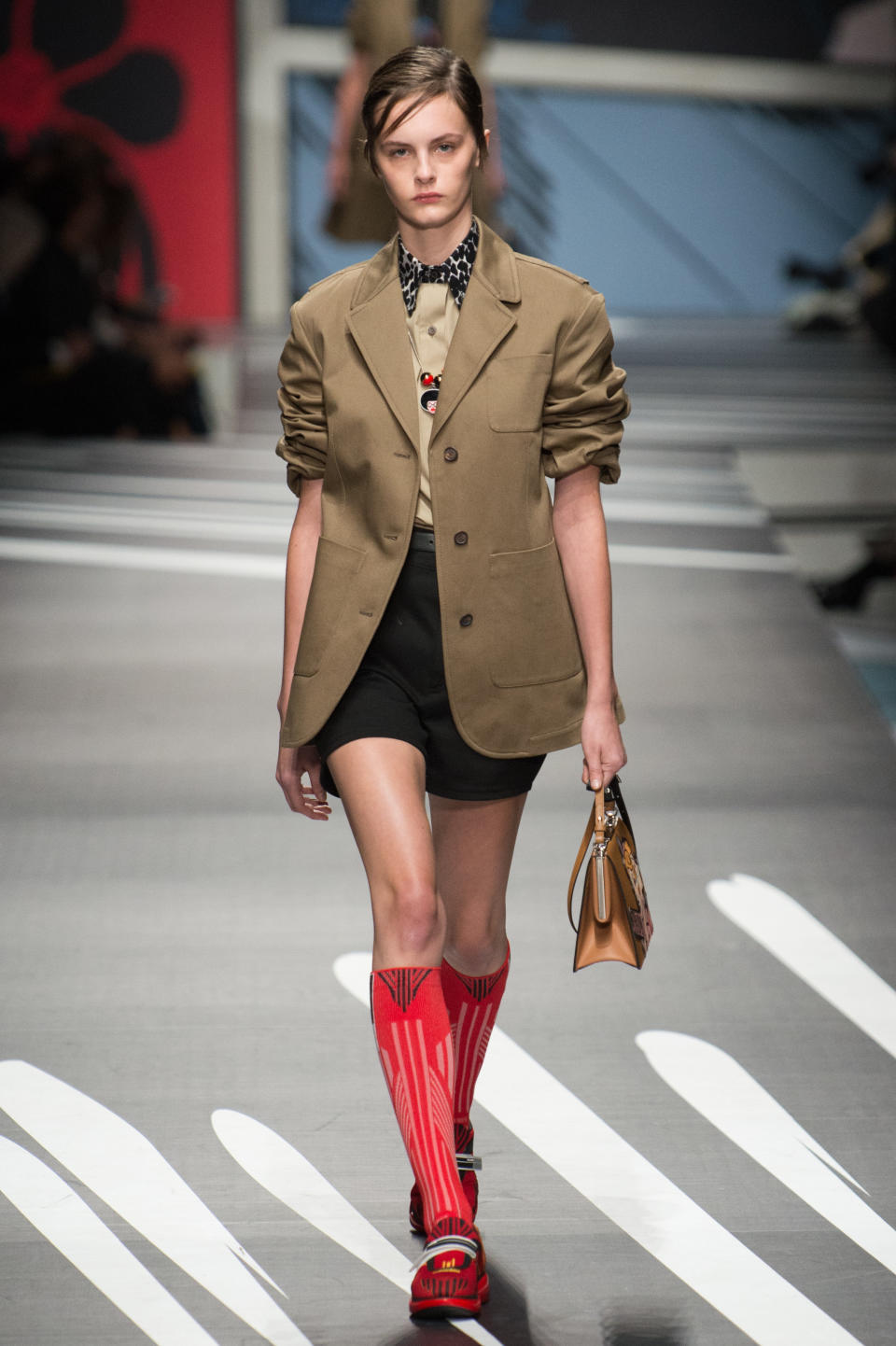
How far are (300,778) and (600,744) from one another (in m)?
0.32

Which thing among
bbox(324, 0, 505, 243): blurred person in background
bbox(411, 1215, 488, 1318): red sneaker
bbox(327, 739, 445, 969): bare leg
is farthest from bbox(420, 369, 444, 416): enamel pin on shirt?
bbox(324, 0, 505, 243): blurred person in background

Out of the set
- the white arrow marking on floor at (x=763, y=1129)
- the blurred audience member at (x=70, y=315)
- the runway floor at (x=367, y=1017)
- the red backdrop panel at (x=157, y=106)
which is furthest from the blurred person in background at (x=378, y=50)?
the red backdrop panel at (x=157, y=106)

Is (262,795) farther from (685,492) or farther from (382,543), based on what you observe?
(685,492)

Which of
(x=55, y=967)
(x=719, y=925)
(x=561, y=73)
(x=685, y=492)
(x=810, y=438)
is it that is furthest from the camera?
(x=561, y=73)

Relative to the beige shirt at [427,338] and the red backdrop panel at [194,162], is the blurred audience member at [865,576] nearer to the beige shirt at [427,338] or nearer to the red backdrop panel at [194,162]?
the beige shirt at [427,338]

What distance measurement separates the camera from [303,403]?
178 centimetres

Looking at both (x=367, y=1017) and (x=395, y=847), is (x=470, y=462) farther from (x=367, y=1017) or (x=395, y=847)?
(x=367, y=1017)

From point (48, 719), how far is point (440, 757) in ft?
6.56

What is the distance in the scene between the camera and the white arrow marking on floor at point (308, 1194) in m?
1.84

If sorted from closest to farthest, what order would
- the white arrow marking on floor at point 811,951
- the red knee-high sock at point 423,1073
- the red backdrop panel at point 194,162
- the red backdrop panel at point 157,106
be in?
the red knee-high sock at point 423,1073 → the white arrow marking on floor at point 811,951 → the red backdrop panel at point 157,106 → the red backdrop panel at point 194,162

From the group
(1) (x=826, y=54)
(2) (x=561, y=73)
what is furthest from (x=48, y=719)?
(1) (x=826, y=54)

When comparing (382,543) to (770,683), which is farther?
(770,683)

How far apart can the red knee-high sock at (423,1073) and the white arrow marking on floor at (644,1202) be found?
1.00ft

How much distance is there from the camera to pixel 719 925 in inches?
108
